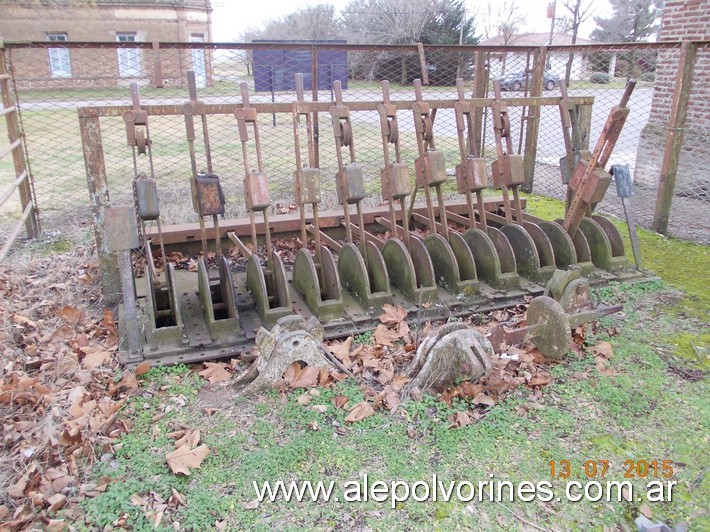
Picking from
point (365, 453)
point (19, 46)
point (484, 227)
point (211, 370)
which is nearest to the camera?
point (365, 453)

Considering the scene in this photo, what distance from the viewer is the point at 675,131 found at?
17.5 ft

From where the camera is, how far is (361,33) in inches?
1089

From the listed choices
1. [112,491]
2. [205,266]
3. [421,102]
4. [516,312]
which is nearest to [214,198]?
[205,266]

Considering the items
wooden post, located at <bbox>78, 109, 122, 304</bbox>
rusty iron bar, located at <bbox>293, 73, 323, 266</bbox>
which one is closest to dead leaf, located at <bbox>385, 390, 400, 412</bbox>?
rusty iron bar, located at <bbox>293, 73, 323, 266</bbox>

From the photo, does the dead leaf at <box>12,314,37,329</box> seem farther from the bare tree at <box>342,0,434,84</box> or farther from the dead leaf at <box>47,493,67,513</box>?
the bare tree at <box>342,0,434,84</box>

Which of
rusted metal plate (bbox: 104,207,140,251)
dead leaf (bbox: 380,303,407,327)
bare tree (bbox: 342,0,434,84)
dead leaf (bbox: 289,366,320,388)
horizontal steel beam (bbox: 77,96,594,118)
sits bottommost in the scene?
dead leaf (bbox: 289,366,320,388)

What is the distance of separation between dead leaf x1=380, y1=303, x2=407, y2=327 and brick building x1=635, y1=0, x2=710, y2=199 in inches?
201

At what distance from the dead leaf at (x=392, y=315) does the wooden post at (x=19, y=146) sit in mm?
3811

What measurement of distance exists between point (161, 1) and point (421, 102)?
26.5 metres

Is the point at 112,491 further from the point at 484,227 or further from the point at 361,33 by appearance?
the point at 361,33

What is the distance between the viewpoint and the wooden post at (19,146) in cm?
518

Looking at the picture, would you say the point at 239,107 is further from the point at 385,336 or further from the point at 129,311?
the point at 385,336

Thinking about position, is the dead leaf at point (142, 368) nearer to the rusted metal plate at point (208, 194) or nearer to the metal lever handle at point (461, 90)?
the rusted metal plate at point (208, 194)

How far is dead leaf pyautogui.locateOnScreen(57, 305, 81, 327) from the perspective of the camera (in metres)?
3.77
